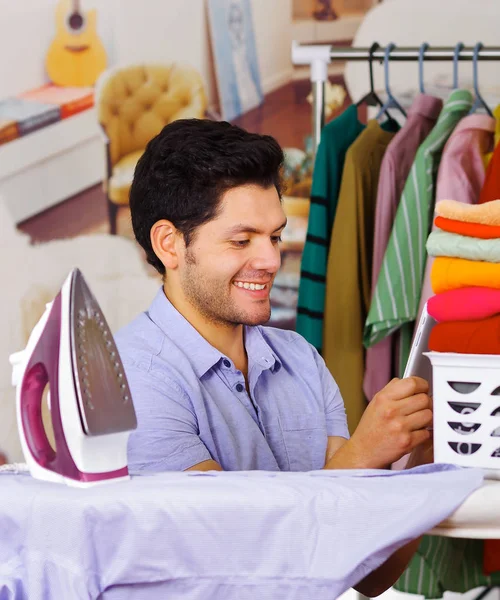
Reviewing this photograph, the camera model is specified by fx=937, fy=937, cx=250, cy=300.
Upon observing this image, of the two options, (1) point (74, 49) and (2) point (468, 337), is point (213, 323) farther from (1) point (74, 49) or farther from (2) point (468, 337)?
(1) point (74, 49)

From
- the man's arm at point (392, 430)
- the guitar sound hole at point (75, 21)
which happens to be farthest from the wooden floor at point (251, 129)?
the man's arm at point (392, 430)

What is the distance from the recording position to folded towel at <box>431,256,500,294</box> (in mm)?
1043

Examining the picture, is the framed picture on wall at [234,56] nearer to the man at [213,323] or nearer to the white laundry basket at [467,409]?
the man at [213,323]

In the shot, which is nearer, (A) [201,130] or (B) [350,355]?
(A) [201,130]

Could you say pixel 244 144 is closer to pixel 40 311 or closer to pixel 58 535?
pixel 58 535

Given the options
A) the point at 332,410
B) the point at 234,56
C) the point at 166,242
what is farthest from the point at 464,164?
the point at 234,56

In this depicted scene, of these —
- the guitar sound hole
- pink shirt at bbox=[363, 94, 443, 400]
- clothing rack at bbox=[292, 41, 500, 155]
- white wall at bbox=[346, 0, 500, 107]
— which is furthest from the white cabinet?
pink shirt at bbox=[363, 94, 443, 400]

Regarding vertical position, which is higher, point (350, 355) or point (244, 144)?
point (244, 144)

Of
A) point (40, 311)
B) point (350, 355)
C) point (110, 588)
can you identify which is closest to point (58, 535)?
point (110, 588)

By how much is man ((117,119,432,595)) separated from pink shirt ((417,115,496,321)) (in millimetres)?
545

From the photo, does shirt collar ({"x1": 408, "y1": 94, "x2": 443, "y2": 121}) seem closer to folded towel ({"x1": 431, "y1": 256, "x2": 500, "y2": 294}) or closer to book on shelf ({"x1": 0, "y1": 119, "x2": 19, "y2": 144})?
folded towel ({"x1": 431, "y1": 256, "x2": 500, "y2": 294})

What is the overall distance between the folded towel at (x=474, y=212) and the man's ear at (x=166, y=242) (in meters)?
0.48

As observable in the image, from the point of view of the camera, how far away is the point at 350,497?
876 millimetres

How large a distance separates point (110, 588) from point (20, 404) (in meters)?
0.22
